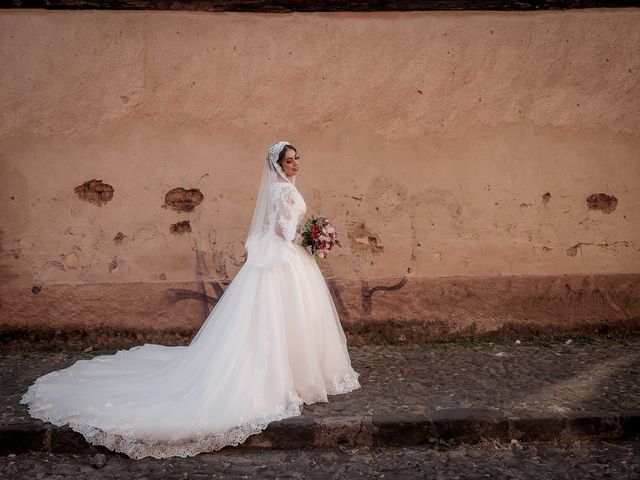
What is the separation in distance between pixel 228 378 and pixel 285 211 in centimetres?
128

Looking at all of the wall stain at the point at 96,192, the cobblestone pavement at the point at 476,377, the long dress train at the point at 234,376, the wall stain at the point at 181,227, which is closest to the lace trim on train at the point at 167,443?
the long dress train at the point at 234,376

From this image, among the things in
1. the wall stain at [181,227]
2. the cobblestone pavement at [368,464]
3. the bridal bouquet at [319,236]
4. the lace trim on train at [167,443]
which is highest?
the wall stain at [181,227]

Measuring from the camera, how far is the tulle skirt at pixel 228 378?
11.5 feet

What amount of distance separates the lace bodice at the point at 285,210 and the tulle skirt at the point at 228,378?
14cm

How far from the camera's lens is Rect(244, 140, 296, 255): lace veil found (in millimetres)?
4191

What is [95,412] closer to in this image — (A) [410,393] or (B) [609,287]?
(A) [410,393]

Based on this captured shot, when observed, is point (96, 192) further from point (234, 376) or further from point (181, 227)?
point (234, 376)

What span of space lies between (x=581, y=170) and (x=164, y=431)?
4650mm

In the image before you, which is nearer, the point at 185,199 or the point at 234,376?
the point at 234,376

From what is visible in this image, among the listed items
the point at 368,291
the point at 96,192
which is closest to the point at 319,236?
the point at 368,291

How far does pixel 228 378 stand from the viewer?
3.86 m

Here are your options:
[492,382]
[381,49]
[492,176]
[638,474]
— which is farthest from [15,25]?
[638,474]

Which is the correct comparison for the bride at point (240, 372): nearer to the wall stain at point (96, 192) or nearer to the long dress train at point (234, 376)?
the long dress train at point (234, 376)

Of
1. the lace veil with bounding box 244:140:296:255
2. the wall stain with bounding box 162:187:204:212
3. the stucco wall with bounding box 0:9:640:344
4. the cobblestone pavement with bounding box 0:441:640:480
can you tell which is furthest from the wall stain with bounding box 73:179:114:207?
the cobblestone pavement with bounding box 0:441:640:480
